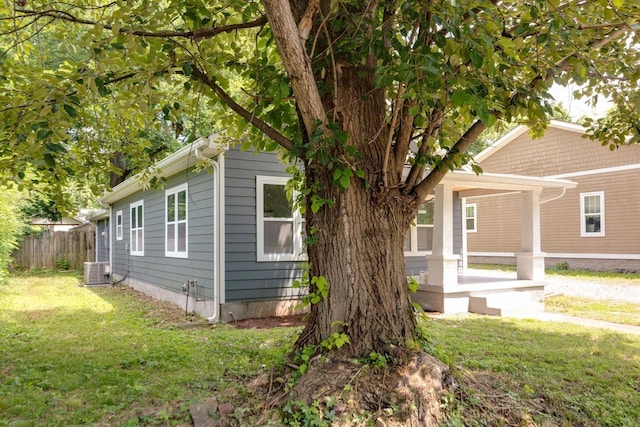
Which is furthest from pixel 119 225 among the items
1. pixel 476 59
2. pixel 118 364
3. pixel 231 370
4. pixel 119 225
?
pixel 476 59

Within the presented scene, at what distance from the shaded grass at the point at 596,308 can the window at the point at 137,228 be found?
10349 mm

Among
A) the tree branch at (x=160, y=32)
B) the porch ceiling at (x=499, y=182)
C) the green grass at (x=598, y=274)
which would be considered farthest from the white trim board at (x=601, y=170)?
the tree branch at (x=160, y=32)

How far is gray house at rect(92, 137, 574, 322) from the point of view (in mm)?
7684

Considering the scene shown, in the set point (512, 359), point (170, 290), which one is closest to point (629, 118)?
point (512, 359)

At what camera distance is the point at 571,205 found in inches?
655

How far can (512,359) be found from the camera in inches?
189

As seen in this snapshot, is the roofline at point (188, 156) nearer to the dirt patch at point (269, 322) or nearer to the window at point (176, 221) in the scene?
the window at point (176, 221)

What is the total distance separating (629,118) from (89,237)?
2072 cm

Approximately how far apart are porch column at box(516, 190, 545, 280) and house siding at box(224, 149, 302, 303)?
5363mm

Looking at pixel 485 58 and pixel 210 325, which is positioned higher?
pixel 485 58

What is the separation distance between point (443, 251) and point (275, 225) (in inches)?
128

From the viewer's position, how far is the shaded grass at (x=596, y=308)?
7.76m

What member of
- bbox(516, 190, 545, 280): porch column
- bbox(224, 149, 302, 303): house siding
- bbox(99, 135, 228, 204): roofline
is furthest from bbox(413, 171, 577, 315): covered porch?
bbox(99, 135, 228, 204): roofline

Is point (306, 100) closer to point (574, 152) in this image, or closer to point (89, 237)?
point (574, 152)
